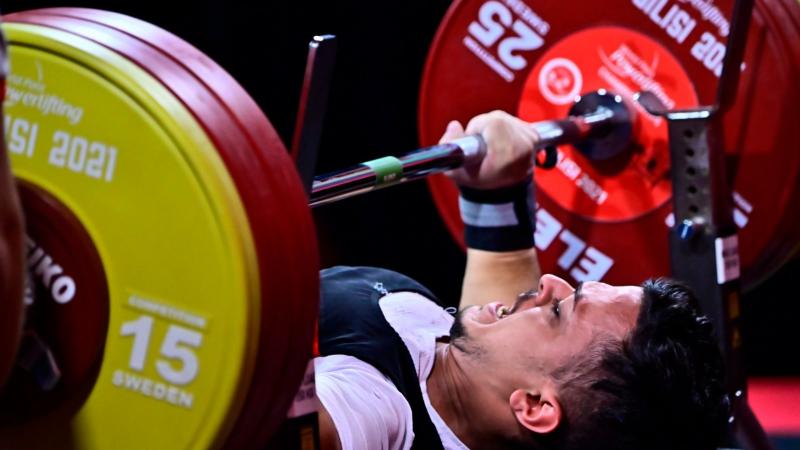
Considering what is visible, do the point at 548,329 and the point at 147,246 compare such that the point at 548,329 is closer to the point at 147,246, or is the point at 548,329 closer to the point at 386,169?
the point at 386,169

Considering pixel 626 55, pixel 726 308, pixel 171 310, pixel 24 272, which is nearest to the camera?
pixel 24 272

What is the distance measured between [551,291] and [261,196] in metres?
0.77

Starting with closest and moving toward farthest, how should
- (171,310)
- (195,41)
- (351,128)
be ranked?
1. (171,310)
2. (195,41)
3. (351,128)

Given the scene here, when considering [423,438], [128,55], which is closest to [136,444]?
[128,55]

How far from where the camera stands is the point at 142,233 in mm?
1226

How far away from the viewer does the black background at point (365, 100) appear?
122 inches

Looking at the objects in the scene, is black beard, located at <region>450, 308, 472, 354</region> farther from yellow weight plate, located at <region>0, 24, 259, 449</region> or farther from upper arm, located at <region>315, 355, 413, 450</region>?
yellow weight plate, located at <region>0, 24, 259, 449</region>

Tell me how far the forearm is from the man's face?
0.29 meters

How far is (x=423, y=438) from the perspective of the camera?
5.86 feet

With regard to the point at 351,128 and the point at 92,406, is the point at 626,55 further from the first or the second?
the point at 92,406

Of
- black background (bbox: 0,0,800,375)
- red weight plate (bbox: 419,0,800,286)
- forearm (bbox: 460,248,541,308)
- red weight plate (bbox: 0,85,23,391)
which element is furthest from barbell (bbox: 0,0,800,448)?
black background (bbox: 0,0,800,375)

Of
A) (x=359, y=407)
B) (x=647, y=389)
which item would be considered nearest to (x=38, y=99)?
(x=359, y=407)

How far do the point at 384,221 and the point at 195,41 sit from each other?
72 cm

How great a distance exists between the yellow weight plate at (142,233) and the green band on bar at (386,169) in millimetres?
584
